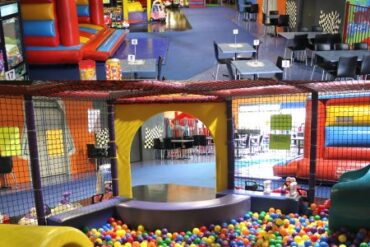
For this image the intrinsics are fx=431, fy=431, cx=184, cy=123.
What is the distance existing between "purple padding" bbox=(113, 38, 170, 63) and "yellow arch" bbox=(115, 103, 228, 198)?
17.7 feet

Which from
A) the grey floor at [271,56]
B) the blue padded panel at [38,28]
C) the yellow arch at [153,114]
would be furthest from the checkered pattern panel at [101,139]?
the blue padded panel at [38,28]

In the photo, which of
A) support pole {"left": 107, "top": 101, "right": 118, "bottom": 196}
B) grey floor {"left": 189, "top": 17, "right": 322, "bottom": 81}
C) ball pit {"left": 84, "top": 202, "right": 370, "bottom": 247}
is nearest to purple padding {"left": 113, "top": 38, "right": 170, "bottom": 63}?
grey floor {"left": 189, "top": 17, "right": 322, "bottom": 81}

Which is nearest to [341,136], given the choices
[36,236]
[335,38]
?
[335,38]

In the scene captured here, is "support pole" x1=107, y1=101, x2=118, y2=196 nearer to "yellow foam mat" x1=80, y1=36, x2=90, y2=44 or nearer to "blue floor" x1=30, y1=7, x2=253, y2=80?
"blue floor" x1=30, y1=7, x2=253, y2=80

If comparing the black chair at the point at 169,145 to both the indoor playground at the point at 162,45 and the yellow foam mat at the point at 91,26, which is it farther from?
the yellow foam mat at the point at 91,26

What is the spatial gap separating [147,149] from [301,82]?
26.9ft

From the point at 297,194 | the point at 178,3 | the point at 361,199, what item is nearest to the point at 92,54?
the point at 297,194

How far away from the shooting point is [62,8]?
911cm

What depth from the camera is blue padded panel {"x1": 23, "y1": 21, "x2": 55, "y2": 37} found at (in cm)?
886

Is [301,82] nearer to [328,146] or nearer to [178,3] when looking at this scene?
[328,146]

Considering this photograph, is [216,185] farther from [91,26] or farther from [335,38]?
[91,26]

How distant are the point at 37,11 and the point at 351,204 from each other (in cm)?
735

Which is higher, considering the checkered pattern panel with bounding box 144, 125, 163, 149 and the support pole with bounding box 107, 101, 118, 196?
the support pole with bounding box 107, 101, 118, 196

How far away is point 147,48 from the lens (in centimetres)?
1116
